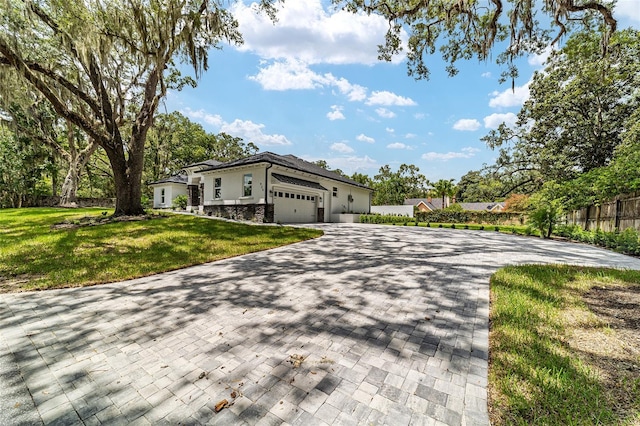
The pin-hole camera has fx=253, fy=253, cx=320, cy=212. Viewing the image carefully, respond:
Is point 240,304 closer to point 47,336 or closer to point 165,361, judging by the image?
point 165,361

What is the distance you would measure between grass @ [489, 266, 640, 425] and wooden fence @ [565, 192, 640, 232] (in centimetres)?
626

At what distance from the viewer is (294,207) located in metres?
17.3

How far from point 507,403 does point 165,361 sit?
110 inches

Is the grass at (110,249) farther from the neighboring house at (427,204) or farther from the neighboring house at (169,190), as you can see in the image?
the neighboring house at (427,204)

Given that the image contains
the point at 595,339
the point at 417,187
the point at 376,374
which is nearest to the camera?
the point at 376,374

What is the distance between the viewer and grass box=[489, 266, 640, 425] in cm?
165

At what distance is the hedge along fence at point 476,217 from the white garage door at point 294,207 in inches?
599

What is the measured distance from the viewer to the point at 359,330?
9.52 feet

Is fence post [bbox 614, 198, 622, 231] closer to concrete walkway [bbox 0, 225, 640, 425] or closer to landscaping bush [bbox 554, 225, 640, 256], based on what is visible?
landscaping bush [bbox 554, 225, 640, 256]

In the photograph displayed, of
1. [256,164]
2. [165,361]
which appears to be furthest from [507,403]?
[256,164]

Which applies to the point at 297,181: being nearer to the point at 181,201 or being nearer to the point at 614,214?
the point at 181,201

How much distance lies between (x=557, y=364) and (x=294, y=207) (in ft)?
51.7

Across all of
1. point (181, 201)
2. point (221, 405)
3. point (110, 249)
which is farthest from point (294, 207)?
point (221, 405)

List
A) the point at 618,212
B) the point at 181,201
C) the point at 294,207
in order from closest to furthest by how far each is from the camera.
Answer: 1. the point at 618,212
2. the point at 294,207
3. the point at 181,201
